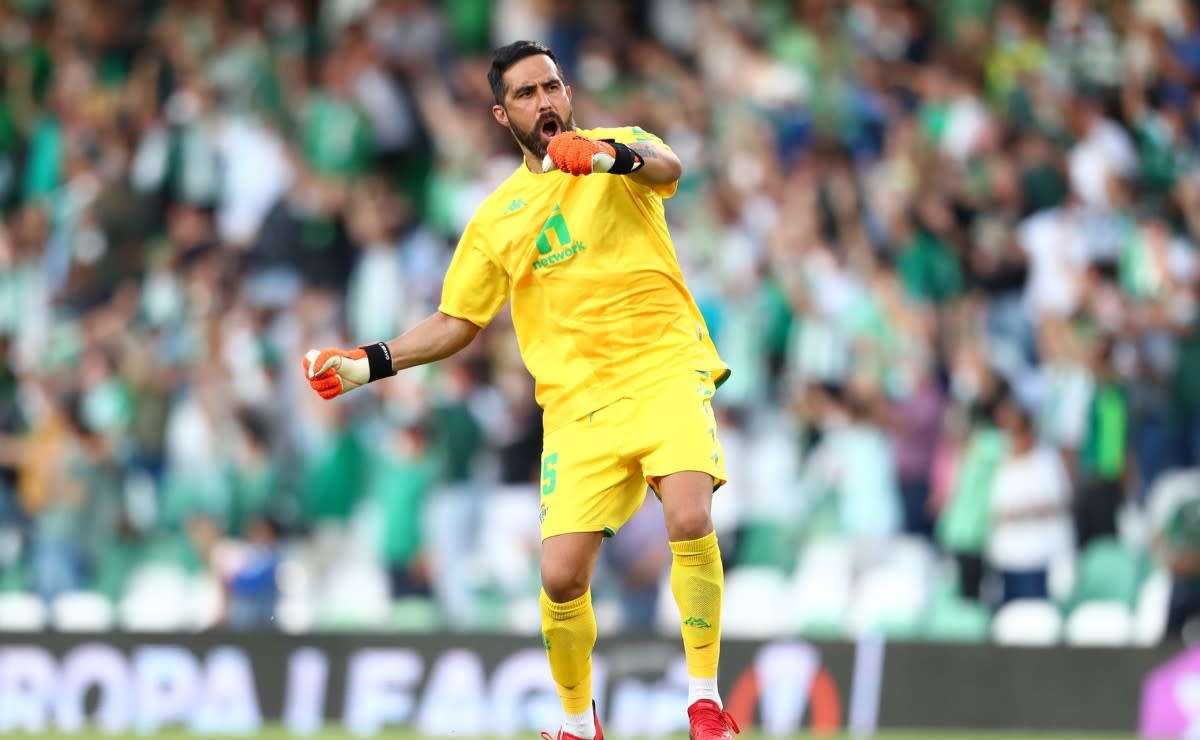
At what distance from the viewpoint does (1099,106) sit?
17094 mm

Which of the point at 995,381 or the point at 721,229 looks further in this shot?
the point at 721,229

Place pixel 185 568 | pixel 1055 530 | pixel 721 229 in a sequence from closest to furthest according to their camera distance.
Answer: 1. pixel 1055 530
2. pixel 185 568
3. pixel 721 229

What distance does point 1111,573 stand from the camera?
14.1 m

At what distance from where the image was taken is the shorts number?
912 centimetres

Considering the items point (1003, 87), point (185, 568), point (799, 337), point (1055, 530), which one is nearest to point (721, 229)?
point (799, 337)

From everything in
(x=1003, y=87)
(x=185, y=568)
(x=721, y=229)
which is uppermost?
(x=1003, y=87)

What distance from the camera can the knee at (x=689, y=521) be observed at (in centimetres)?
868

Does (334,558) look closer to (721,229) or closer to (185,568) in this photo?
(185,568)

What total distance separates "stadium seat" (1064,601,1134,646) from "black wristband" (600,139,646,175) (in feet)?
22.0

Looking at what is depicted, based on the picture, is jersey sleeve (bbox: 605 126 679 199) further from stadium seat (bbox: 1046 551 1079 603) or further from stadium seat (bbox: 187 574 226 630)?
stadium seat (bbox: 187 574 226 630)

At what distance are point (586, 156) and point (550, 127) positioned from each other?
78 cm

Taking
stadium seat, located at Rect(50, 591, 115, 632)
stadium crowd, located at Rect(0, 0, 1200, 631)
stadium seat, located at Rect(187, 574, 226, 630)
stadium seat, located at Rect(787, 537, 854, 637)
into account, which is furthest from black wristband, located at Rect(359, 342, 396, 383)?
stadium seat, located at Rect(50, 591, 115, 632)

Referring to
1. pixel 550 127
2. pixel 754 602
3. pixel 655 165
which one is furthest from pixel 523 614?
pixel 655 165

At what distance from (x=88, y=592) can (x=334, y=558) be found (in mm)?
1833
